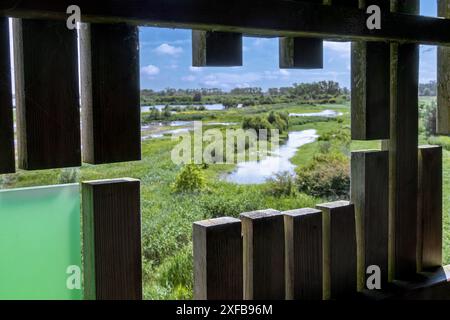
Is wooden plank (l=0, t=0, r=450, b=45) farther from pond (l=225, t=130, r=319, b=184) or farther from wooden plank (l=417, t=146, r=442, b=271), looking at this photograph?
pond (l=225, t=130, r=319, b=184)

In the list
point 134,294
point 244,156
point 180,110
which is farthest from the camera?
point 244,156

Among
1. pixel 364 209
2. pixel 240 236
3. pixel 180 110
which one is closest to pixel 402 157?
pixel 364 209

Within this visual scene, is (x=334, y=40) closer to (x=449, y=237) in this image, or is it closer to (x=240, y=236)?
(x=240, y=236)

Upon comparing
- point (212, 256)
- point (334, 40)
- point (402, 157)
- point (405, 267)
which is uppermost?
point (334, 40)

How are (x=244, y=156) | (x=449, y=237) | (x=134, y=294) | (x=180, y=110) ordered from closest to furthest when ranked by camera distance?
(x=134, y=294), (x=180, y=110), (x=449, y=237), (x=244, y=156)

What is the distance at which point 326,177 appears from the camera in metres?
2.62

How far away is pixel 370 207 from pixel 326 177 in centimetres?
145

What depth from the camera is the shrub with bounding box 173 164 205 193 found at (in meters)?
2.12

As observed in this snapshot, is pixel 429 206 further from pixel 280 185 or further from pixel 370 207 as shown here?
pixel 280 185

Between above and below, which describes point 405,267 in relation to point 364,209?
below

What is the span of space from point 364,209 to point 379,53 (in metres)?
0.35

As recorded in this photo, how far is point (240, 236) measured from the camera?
100cm

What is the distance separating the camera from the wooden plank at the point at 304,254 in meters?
1.08

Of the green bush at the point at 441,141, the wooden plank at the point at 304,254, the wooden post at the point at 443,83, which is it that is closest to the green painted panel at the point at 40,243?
the wooden plank at the point at 304,254
